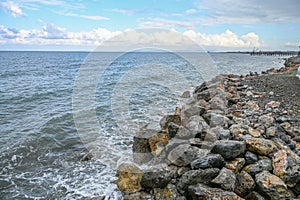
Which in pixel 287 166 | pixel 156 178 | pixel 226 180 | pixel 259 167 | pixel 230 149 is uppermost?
pixel 230 149

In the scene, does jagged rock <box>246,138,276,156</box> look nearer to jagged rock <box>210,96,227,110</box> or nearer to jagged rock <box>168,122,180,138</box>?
jagged rock <box>168,122,180,138</box>

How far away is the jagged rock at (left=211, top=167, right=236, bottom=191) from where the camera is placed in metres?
4.95

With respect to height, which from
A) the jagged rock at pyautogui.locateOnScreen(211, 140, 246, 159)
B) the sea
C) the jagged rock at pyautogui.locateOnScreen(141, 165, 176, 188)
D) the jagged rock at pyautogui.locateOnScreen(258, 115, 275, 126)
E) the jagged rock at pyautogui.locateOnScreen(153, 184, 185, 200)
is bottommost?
the sea

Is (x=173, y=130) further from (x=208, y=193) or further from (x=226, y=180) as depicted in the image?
(x=208, y=193)

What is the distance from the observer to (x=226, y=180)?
5.02m

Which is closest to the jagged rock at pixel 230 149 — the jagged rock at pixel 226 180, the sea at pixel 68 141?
the jagged rock at pixel 226 180

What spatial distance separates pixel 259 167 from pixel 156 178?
2.42m

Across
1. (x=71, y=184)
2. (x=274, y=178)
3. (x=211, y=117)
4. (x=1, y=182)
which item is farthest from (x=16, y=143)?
(x=274, y=178)

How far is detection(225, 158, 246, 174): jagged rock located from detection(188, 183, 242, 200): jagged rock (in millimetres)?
866

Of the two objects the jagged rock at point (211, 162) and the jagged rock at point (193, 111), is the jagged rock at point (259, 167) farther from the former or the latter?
the jagged rock at point (193, 111)

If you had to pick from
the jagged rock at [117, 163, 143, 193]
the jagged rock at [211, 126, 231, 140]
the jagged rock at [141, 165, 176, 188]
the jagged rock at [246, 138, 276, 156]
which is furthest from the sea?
the jagged rock at [246, 138, 276, 156]

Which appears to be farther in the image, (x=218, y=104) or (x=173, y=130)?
(x=218, y=104)

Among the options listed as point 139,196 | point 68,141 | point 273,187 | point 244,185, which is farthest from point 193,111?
point 68,141

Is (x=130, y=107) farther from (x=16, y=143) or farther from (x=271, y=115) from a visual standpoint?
(x=271, y=115)
